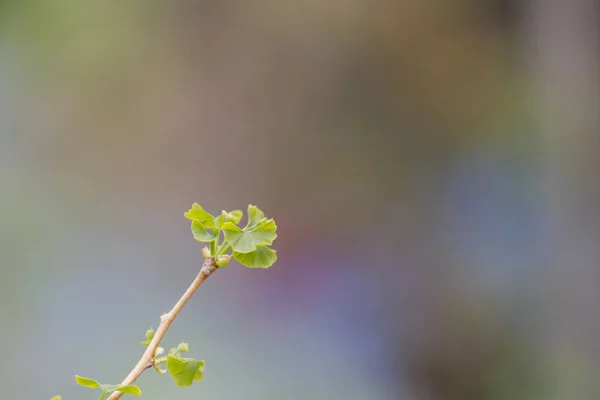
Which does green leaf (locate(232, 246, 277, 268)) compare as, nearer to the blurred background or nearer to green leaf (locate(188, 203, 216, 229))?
green leaf (locate(188, 203, 216, 229))

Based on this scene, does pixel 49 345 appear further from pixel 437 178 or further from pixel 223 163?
pixel 437 178

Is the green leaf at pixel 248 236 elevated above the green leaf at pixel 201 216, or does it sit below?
below

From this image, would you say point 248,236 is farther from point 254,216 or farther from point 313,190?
point 313,190

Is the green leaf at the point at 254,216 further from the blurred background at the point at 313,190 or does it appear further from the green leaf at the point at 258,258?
the blurred background at the point at 313,190

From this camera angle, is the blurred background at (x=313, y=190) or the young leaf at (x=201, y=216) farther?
the blurred background at (x=313, y=190)

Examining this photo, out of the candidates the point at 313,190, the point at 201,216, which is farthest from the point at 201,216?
the point at 313,190

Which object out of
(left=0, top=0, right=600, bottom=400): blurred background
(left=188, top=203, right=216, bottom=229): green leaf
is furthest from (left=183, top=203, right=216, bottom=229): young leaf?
(left=0, top=0, right=600, bottom=400): blurred background

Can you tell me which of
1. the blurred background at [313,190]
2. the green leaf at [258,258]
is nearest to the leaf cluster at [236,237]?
the green leaf at [258,258]
